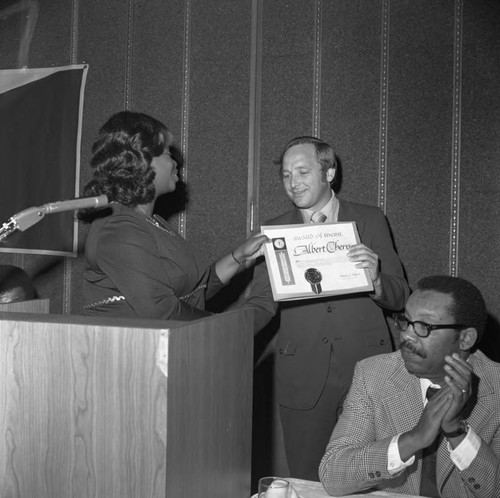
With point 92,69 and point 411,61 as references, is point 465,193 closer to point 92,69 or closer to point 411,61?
point 411,61

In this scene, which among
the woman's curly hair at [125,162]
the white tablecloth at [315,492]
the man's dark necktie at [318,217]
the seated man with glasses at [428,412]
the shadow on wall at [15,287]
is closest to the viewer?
the white tablecloth at [315,492]

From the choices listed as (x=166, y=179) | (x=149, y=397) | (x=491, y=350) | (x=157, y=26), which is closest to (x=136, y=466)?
(x=149, y=397)

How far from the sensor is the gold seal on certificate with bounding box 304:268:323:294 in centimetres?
246

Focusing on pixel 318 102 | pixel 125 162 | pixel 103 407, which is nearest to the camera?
pixel 103 407

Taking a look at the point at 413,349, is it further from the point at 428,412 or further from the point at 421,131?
the point at 421,131

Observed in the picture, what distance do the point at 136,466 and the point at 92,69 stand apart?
303cm

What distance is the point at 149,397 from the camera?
42.2 inches

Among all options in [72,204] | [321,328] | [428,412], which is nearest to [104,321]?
[72,204]

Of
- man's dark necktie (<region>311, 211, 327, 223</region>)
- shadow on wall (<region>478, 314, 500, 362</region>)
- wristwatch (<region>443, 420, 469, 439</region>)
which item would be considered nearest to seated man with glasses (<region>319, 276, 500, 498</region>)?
wristwatch (<region>443, 420, 469, 439</region>)

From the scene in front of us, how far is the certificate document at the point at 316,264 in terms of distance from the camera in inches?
96.9

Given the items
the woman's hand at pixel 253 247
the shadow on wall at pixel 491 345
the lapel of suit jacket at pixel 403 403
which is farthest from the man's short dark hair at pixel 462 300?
the shadow on wall at pixel 491 345

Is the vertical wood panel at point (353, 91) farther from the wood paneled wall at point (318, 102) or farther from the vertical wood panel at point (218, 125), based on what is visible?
the vertical wood panel at point (218, 125)

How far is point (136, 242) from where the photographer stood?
6.35 ft

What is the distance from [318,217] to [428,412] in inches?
47.2
